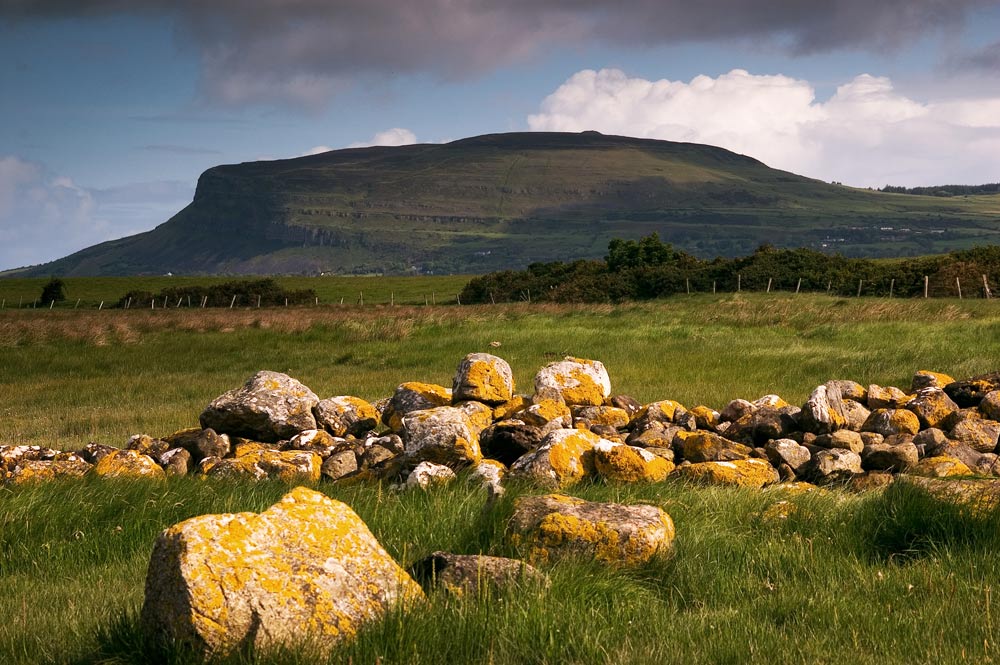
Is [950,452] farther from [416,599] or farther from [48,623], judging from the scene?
[48,623]

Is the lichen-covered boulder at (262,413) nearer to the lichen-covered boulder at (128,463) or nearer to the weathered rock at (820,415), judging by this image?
the lichen-covered boulder at (128,463)

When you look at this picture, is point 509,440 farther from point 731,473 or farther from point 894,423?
point 894,423

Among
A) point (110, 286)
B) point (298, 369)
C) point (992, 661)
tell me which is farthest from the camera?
point (110, 286)

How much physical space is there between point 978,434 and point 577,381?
6.19m

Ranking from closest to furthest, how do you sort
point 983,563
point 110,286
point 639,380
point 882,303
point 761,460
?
point 983,563
point 761,460
point 639,380
point 882,303
point 110,286

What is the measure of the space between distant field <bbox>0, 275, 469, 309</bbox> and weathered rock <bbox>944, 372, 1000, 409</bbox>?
7444 centimetres

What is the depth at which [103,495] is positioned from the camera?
24.4 feet

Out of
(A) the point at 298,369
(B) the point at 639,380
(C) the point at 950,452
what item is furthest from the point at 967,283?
(C) the point at 950,452

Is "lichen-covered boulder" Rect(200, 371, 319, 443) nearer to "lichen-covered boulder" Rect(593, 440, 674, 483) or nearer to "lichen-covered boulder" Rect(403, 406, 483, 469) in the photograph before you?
"lichen-covered boulder" Rect(403, 406, 483, 469)

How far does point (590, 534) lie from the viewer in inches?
224

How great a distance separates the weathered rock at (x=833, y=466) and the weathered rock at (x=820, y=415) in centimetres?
146

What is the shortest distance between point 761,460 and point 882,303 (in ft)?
107

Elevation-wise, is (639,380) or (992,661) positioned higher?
(992,661)

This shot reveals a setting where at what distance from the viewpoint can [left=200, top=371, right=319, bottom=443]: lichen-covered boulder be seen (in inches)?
535
